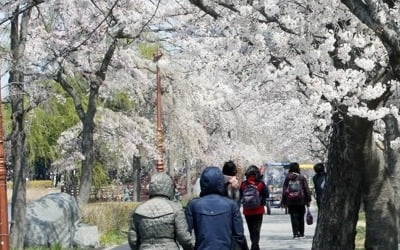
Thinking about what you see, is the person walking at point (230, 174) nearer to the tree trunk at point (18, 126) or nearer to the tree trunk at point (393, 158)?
the tree trunk at point (393, 158)

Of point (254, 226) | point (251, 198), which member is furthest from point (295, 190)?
point (251, 198)

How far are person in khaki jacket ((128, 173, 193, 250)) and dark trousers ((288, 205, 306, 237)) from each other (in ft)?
35.7

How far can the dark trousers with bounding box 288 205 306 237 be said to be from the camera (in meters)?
18.5

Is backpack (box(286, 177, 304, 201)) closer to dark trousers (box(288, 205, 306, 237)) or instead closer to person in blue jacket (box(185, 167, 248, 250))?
dark trousers (box(288, 205, 306, 237))

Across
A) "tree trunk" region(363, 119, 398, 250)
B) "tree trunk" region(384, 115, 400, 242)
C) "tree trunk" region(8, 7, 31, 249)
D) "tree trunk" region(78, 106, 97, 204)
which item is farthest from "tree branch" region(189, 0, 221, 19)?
"tree trunk" region(78, 106, 97, 204)

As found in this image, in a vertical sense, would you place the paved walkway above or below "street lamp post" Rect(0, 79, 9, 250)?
below

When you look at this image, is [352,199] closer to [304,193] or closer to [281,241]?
[304,193]

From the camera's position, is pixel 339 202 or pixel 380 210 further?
pixel 380 210

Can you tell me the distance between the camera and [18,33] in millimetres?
16922

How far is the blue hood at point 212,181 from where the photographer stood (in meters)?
7.79

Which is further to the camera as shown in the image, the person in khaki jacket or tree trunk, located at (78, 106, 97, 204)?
tree trunk, located at (78, 106, 97, 204)

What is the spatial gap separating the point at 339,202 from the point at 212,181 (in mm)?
5044

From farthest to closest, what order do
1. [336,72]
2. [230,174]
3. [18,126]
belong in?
[18,126]
[230,174]
[336,72]

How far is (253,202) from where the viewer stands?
14.5 meters
